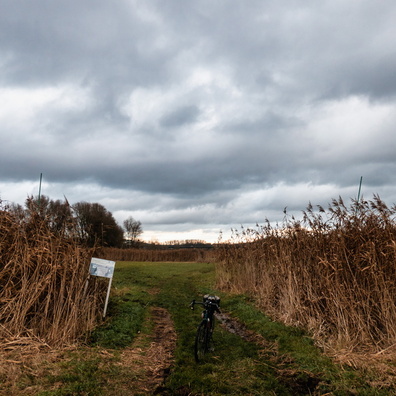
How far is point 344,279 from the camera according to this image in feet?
27.8

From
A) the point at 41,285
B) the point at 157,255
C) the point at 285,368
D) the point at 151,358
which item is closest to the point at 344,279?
the point at 285,368

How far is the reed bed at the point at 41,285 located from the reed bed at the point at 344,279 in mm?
5735

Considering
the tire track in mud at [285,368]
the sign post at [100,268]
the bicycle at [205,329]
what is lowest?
the tire track in mud at [285,368]

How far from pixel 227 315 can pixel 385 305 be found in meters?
6.08

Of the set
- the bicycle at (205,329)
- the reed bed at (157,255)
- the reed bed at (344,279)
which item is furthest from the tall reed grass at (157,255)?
the bicycle at (205,329)

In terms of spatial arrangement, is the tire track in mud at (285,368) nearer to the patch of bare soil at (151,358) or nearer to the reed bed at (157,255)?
the patch of bare soil at (151,358)

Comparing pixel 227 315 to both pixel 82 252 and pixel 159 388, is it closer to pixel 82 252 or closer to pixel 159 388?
pixel 82 252

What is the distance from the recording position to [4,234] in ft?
27.8

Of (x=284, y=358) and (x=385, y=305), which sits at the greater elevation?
(x=385, y=305)

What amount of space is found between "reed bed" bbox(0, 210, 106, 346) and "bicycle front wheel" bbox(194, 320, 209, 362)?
294 centimetres

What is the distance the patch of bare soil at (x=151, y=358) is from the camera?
239 inches

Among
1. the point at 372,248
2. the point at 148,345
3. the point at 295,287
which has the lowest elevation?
the point at 148,345

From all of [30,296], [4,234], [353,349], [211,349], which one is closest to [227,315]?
[211,349]

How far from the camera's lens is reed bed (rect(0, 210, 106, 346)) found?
25.4ft
